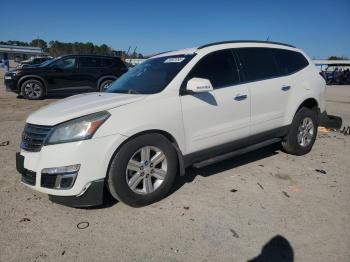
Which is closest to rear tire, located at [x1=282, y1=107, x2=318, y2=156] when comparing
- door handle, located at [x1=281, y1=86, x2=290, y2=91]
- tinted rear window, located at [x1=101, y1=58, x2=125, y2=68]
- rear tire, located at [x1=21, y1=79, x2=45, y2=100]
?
door handle, located at [x1=281, y1=86, x2=290, y2=91]

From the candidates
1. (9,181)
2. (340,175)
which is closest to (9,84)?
(9,181)

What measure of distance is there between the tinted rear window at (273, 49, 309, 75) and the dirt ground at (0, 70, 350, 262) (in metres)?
1.61

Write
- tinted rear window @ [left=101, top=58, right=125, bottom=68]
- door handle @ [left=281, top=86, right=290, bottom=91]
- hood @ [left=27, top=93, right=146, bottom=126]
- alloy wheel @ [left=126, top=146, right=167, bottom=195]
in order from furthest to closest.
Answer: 1. tinted rear window @ [left=101, top=58, right=125, bottom=68]
2. door handle @ [left=281, top=86, right=290, bottom=91]
3. alloy wheel @ [left=126, top=146, right=167, bottom=195]
4. hood @ [left=27, top=93, right=146, bottom=126]

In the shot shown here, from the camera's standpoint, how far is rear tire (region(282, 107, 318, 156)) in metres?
5.25

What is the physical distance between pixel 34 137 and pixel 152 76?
1.71 m

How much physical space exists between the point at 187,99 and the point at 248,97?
3.44 ft

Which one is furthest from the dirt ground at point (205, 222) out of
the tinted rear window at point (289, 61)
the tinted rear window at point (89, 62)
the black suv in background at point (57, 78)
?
the tinted rear window at point (89, 62)

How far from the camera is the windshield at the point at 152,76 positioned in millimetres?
4008

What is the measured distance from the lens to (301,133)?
5430 millimetres

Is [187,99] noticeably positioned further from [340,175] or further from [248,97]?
[340,175]

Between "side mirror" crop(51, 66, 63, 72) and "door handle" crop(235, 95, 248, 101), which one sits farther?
"side mirror" crop(51, 66, 63, 72)

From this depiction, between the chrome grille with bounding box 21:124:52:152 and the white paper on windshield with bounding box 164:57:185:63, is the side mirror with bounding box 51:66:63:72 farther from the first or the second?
the chrome grille with bounding box 21:124:52:152

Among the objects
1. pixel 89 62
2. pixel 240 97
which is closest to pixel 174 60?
pixel 240 97

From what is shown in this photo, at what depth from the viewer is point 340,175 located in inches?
183
